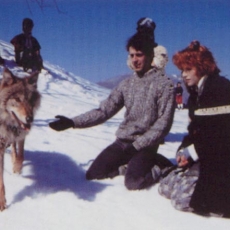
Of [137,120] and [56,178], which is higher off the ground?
[137,120]

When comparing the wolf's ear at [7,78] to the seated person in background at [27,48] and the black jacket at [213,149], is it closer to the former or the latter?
the black jacket at [213,149]

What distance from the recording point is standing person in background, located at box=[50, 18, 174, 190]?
3.99 metres

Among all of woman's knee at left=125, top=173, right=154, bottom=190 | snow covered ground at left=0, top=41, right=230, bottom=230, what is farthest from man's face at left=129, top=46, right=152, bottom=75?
snow covered ground at left=0, top=41, right=230, bottom=230

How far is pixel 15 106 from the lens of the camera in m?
3.50

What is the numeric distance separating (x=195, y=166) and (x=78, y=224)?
120cm

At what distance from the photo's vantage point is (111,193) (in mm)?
3828

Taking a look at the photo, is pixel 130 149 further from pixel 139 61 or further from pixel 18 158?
pixel 18 158

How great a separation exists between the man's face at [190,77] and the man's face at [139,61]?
0.85m

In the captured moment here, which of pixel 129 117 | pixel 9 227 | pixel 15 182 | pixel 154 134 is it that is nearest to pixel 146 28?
pixel 129 117

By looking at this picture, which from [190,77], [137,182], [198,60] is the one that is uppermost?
[198,60]

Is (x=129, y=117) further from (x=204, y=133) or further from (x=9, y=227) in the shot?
(x=9, y=227)

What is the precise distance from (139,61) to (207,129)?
4.35ft

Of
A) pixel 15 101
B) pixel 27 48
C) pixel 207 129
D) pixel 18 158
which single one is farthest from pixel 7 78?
pixel 27 48

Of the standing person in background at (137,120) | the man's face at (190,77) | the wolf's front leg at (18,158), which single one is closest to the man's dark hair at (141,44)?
the standing person in background at (137,120)
